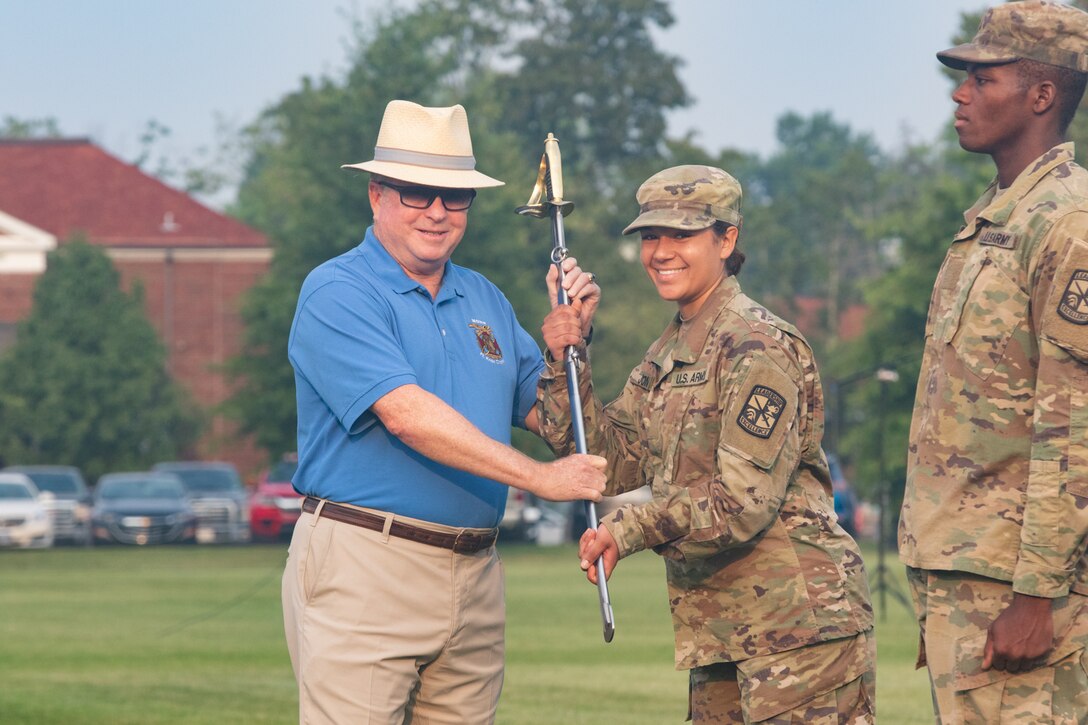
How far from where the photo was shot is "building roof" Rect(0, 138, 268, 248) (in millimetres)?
69250

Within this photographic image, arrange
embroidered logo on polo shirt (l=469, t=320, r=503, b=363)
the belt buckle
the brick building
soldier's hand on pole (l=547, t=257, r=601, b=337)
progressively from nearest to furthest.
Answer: the belt buckle < embroidered logo on polo shirt (l=469, t=320, r=503, b=363) < soldier's hand on pole (l=547, t=257, r=601, b=337) < the brick building

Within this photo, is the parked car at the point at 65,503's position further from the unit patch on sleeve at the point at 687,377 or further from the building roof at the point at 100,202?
the unit patch on sleeve at the point at 687,377

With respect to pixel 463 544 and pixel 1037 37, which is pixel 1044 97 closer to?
pixel 1037 37

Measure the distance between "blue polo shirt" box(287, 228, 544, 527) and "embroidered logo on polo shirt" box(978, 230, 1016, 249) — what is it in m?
1.80

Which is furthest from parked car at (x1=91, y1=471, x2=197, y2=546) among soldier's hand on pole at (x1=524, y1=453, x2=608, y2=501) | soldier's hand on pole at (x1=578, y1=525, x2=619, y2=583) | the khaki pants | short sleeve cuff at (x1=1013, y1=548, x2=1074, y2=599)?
short sleeve cuff at (x1=1013, y1=548, x2=1074, y2=599)

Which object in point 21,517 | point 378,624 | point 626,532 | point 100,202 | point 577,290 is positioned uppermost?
point 577,290

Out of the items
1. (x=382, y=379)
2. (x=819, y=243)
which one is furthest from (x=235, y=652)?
(x=819, y=243)

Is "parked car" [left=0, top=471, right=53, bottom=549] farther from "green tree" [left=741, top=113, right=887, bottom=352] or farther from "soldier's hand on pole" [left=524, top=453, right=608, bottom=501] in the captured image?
"green tree" [left=741, top=113, right=887, bottom=352]

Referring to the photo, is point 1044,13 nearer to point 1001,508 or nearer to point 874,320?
point 1001,508

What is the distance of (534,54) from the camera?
76750 mm

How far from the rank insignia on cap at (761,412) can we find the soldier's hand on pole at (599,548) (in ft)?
1.84

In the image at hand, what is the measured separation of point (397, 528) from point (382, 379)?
1.71 ft

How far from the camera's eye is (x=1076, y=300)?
4.75 m

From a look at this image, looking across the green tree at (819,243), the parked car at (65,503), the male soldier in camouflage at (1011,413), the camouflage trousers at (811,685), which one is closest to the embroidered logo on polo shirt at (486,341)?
the camouflage trousers at (811,685)
